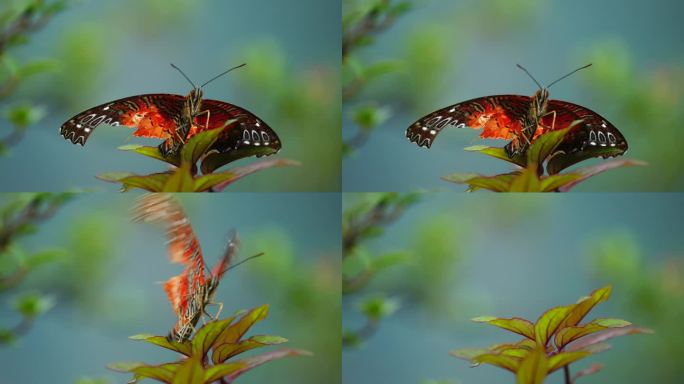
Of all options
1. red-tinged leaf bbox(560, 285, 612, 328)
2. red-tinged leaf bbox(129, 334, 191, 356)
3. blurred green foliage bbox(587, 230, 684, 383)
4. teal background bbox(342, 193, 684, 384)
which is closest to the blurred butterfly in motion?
teal background bbox(342, 193, 684, 384)

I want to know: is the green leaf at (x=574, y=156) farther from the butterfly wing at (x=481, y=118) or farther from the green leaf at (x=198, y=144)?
the green leaf at (x=198, y=144)

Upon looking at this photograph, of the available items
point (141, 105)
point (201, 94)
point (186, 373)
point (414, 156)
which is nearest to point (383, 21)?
point (414, 156)

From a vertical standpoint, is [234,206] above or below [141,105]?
below

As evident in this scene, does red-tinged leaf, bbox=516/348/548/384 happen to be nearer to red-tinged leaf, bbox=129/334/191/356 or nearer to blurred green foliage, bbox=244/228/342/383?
blurred green foliage, bbox=244/228/342/383

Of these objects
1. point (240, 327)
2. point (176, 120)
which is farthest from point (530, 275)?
point (176, 120)

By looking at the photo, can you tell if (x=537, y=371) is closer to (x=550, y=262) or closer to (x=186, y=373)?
(x=550, y=262)

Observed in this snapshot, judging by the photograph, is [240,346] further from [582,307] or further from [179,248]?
[582,307]
